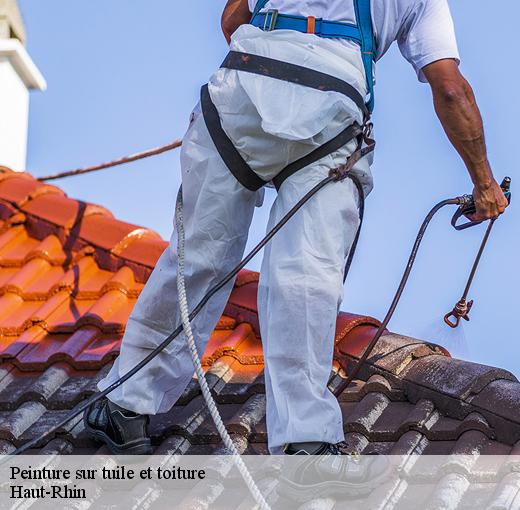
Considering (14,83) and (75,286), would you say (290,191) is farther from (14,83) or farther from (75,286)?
(14,83)

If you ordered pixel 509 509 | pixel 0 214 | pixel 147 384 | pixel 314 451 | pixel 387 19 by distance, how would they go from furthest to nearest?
pixel 0 214, pixel 147 384, pixel 387 19, pixel 314 451, pixel 509 509

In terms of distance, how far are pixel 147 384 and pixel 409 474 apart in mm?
892

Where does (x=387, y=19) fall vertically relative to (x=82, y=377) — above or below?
above

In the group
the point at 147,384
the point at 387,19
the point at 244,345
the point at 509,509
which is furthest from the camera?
the point at 244,345

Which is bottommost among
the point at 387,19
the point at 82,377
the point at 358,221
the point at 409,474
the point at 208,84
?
the point at 82,377

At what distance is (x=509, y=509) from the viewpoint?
3.04m

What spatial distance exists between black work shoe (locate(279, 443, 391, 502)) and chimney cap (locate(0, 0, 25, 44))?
4.86 meters

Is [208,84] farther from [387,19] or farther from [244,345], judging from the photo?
[244,345]

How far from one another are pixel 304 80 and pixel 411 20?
399 mm

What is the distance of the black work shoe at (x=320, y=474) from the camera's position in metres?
3.28

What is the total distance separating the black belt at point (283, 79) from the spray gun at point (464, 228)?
0.44m

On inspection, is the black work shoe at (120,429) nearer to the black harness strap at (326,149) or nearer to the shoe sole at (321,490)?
the shoe sole at (321,490)


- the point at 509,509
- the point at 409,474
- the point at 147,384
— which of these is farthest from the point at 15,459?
the point at 509,509

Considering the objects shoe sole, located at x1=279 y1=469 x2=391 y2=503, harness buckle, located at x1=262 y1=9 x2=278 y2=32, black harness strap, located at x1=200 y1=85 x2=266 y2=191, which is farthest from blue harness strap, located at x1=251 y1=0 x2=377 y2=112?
shoe sole, located at x1=279 y1=469 x2=391 y2=503
